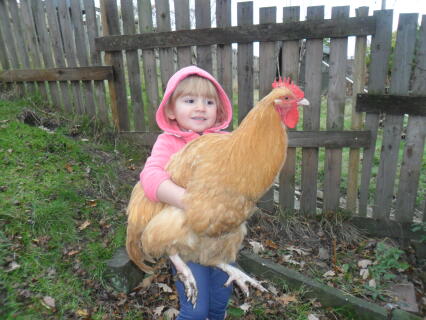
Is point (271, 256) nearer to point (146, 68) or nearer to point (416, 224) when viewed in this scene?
point (416, 224)

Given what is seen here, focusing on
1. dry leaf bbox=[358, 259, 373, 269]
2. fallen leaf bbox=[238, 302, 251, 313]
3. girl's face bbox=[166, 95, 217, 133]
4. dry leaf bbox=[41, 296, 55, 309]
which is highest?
girl's face bbox=[166, 95, 217, 133]

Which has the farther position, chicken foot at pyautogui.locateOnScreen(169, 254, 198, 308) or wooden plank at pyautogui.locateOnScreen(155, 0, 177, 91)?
wooden plank at pyautogui.locateOnScreen(155, 0, 177, 91)

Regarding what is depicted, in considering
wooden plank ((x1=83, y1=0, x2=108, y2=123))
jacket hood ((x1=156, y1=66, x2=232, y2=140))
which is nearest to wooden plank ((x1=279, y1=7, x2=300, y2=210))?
jacket hood ((x1=156, y1=66, x2=232, y2=140))

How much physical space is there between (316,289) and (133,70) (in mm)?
3860

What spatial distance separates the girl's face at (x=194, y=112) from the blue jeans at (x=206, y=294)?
98cm

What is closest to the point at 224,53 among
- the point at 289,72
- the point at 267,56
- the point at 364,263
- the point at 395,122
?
the point at 267,56

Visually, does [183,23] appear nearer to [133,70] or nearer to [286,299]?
[133,70]

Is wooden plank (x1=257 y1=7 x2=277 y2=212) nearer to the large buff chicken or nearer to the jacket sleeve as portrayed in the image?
the large buff chicken

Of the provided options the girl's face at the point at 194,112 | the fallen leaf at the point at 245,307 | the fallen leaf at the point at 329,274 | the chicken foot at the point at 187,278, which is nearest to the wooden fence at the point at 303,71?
the fallen leaf at the point at 329,274

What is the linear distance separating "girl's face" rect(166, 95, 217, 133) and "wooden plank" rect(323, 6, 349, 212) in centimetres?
230

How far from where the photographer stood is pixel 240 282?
227cm

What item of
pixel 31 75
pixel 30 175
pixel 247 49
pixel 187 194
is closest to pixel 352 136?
pixel 247 49

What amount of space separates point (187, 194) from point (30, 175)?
259 cm

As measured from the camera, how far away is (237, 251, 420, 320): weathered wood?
3.05 meters
